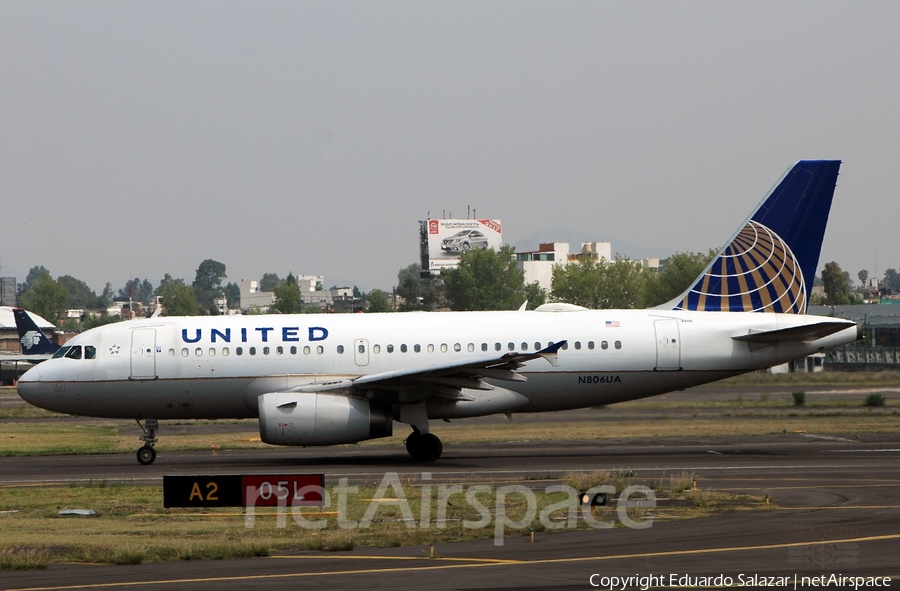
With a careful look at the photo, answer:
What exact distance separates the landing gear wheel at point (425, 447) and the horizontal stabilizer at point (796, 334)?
8.32 meters

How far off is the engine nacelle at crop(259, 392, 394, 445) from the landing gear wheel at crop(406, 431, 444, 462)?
4.36 ft

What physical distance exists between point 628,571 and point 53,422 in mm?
39520

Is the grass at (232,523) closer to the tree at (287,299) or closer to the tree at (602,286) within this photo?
the tree at (602,286)

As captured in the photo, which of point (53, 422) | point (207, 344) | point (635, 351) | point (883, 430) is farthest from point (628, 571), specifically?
point (53, 422)

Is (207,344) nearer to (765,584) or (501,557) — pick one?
(501,557)

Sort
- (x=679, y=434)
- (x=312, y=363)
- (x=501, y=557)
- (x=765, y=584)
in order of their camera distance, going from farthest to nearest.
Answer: (x=679, y=434) < (x=312, y=363) < (x=501, y=557) < (x=765, y=584)

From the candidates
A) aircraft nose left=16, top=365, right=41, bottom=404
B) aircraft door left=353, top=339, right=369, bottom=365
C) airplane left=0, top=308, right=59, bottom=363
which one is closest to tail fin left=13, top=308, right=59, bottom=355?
airplane left=0, top=308, right=59, bottom=363

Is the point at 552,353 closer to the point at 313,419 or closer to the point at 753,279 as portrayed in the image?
the point at 313,419

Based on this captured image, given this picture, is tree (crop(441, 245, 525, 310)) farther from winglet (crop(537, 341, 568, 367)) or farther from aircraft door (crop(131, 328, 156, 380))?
aircraft door (crop(131, 328, 156, 380))

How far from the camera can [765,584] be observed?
1262cm

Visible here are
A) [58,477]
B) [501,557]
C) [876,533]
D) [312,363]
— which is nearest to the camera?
[501,557]

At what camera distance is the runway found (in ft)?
43.8

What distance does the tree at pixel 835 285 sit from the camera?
14210cm

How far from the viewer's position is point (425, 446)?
1102 inches
